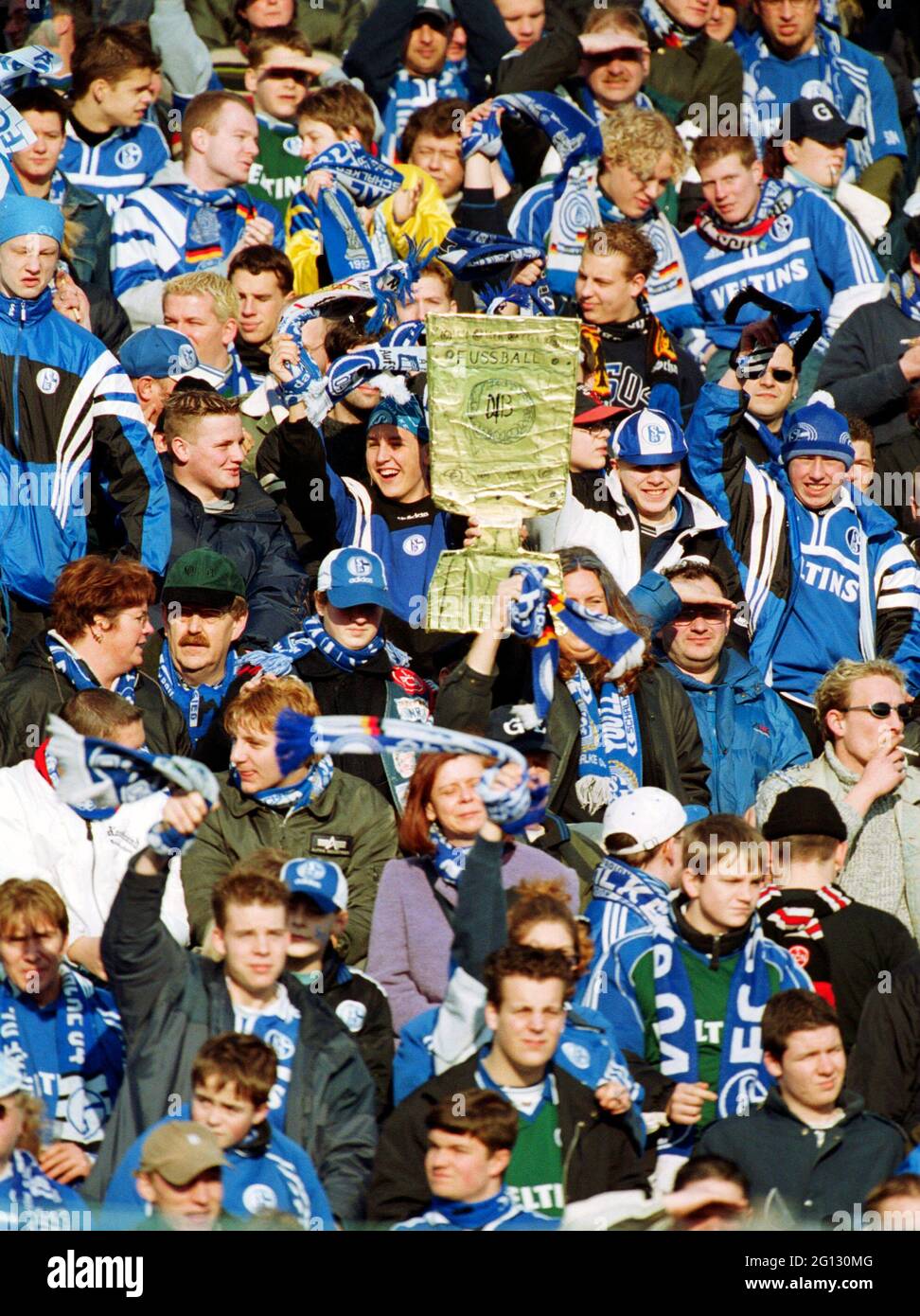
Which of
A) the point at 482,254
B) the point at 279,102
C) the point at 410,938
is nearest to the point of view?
the point at 410,938

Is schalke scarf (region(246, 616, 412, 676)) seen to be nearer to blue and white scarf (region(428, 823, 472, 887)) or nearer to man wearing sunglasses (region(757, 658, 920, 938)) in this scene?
blue and white scarf (region(428, 823, 472, 887))

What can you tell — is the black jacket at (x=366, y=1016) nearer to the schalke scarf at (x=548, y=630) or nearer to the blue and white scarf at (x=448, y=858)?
the blue and white scarf at (x=448, y=858)

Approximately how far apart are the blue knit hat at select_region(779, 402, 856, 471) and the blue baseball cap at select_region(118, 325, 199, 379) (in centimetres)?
235

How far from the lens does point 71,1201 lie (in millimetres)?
6500

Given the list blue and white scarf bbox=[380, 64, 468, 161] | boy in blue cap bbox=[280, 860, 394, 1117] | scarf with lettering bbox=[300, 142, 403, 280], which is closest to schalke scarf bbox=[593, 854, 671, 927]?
boy in blue cap bbox=[280, 860, 394, 1117]

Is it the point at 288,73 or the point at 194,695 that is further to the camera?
the point at 288,73

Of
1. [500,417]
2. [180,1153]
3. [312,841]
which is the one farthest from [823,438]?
[180,1153]

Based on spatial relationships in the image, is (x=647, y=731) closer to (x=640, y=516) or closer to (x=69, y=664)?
(x=640, y=516)

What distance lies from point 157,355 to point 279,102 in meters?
2.60

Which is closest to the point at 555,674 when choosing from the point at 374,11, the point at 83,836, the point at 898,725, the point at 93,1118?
the point at 898,725

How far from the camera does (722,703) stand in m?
9.25
